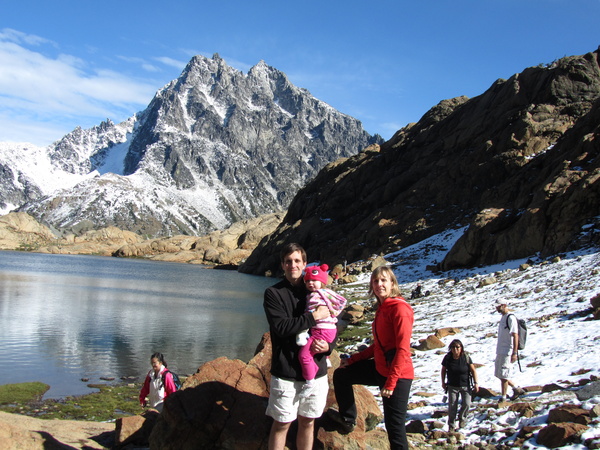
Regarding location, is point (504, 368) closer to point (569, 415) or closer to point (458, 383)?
point (458, 383)

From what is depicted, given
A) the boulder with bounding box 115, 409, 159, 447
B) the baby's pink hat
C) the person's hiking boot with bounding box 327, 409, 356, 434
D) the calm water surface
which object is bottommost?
the calm water surface

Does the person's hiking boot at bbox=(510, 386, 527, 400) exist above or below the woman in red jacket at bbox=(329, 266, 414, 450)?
below

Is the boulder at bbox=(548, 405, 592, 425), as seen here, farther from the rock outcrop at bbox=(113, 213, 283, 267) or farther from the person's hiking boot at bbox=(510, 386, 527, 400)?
the rock outcrop at bbox=(113, 213, 283, 267)

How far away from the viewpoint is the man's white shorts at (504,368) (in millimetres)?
12469

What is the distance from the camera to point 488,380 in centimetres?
1402

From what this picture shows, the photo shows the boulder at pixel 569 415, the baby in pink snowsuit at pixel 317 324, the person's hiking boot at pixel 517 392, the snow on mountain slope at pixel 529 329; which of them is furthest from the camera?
the person's hiking boot at pixel 517 392

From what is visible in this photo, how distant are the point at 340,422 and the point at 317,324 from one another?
7.68 ft

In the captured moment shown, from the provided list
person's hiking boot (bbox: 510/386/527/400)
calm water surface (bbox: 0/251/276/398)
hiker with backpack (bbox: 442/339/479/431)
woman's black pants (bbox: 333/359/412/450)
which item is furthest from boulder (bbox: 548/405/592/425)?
calm water surface (bbox: 0/251/276/398)

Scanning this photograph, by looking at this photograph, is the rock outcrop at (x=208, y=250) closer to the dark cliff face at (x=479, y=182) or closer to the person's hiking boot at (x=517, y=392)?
the dark cliff face at (x=479, y=182)

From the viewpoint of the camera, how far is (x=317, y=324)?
6453mm

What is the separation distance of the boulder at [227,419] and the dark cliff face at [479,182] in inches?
1274

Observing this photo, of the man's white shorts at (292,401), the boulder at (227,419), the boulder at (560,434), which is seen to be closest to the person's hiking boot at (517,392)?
the boulder at (560,434)

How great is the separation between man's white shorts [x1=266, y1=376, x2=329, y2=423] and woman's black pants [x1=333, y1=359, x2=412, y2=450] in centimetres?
92

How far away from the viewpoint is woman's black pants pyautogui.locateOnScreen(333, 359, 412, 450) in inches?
265
